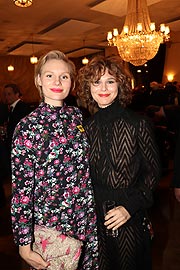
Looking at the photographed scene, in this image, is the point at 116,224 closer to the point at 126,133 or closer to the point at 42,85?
the point at 126,133

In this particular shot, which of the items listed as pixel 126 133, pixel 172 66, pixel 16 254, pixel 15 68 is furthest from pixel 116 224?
pixel 15 68

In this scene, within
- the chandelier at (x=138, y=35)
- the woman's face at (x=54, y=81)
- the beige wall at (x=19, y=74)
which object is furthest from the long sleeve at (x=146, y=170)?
the beige wall at (x=19, y=74)

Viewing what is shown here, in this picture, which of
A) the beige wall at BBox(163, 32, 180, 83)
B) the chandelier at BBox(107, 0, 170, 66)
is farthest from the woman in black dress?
the beige wall at BBox(163, 32, 180, 83)

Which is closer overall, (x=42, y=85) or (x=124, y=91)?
(x=42, y=85)

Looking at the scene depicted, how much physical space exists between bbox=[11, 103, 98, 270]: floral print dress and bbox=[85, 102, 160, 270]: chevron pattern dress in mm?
98

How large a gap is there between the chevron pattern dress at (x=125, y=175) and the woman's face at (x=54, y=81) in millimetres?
304

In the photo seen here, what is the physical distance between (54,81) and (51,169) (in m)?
0.44

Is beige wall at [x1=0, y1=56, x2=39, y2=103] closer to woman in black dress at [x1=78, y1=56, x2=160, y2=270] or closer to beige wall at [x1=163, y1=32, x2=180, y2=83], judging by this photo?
beige wall at [x1=163, y1=32, x2=180, y2=83]

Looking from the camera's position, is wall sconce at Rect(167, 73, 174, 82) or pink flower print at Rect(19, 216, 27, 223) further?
wall sconce at Rect(167, 73, 174, 82)

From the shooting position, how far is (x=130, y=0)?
4.45 meters

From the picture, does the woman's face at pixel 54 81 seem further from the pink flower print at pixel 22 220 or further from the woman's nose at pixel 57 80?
the pink flower print at pixel 22 220

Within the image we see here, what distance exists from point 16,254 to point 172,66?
928 cm

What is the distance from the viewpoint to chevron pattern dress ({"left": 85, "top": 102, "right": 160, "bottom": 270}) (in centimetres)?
A: 146

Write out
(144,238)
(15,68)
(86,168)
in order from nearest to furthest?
(86,168) < (144,238) < (15,68)
